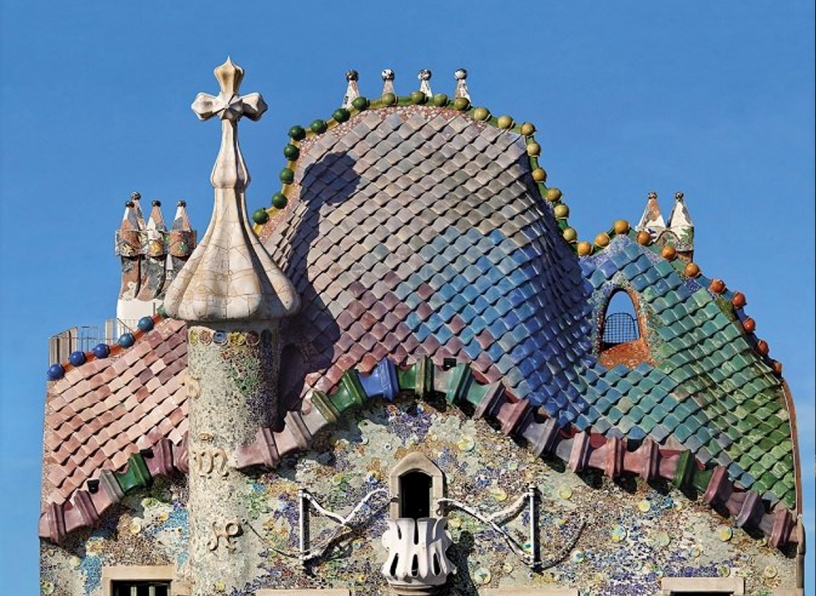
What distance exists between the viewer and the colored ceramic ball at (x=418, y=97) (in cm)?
2955

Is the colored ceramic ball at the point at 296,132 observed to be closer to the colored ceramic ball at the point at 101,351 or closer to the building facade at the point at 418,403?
the building facade at the point at 418,403

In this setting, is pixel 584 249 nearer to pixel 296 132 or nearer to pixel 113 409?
pixel 296 132

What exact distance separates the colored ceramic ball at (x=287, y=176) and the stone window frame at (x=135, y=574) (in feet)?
15.6

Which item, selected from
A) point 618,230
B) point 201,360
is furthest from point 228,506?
point 618,230

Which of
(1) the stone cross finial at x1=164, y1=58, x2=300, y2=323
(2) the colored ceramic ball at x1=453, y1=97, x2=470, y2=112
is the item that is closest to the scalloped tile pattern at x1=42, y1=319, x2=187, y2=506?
(1) the stone cross finial at x1=164, y1=58, x2=300, y2=323

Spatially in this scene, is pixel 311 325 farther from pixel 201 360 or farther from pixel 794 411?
pixel 794 411

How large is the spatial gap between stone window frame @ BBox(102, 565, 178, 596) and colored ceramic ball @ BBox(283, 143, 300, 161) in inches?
200

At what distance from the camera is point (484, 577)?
2700 cm

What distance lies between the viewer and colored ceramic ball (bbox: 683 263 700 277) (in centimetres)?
2950

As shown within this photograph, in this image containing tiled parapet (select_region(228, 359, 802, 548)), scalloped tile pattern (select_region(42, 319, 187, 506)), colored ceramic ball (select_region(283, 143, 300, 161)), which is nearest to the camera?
tiled parapet (select_region(228, 359, 802, 548))

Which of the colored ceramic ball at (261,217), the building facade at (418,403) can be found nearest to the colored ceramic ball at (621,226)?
the building facade at (418,403)

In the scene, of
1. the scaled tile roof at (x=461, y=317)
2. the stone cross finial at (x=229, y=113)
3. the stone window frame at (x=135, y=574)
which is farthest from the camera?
the stone window frame at (x=135, y=574)

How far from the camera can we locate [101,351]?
29.7 meters

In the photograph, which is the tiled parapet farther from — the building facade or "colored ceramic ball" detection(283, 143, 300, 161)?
"colored ceramic ball" detection(283, 143, 300, 161)
